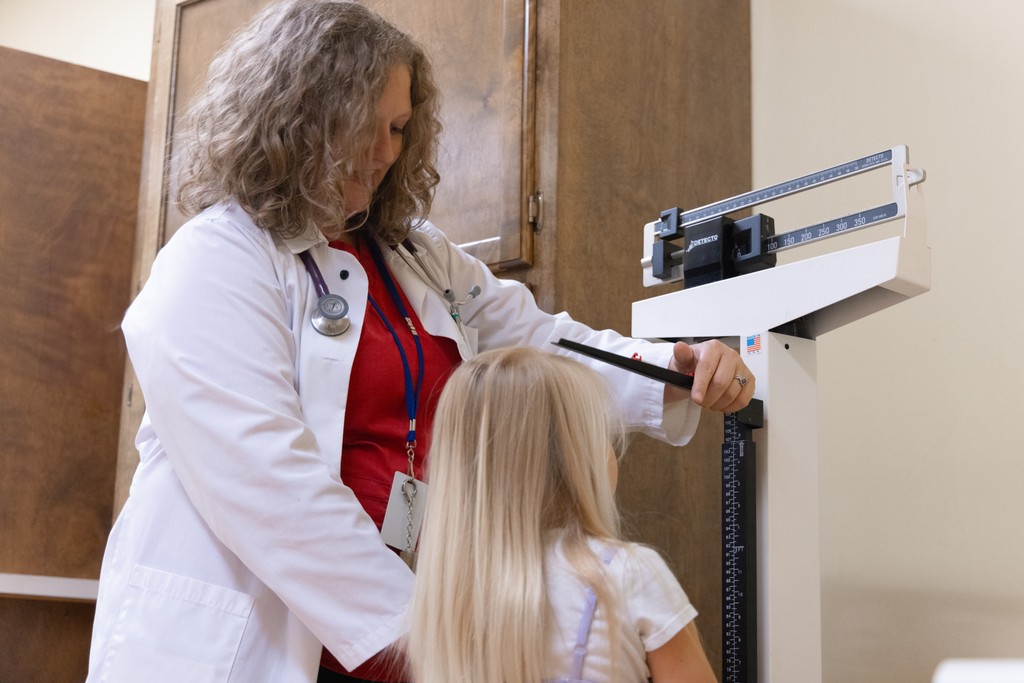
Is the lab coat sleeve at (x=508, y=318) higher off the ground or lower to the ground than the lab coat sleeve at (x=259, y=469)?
higher

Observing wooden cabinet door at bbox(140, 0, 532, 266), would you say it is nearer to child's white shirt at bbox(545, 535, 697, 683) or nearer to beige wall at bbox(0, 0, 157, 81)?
child's white shirt at bbox(545, 535, 697, 683)

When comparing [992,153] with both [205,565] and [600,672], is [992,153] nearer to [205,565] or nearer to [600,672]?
[600,672]

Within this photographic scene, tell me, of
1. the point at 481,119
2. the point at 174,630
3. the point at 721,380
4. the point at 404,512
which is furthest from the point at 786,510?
the point at 481,119

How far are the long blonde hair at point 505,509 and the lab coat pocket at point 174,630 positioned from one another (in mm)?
199

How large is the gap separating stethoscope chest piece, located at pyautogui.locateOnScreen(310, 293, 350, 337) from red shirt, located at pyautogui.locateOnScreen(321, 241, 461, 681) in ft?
0.11

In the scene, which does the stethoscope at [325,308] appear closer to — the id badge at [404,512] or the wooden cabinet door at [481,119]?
the id badge at [404,512]

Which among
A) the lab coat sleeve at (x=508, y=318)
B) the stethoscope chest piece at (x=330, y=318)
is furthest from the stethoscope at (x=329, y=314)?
the lab coat sleeve at (x=508, y=318)

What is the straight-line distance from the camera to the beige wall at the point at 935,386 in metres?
1.90

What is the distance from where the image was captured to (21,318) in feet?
7.84

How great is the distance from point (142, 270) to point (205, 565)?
1394 millimetres

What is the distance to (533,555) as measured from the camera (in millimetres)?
1047

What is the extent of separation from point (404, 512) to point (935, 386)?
122 centimetres

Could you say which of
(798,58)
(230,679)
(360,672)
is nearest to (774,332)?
(360,672)

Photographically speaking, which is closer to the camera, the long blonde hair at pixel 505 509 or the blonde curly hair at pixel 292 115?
the long blonde hair at pixel 505 509
